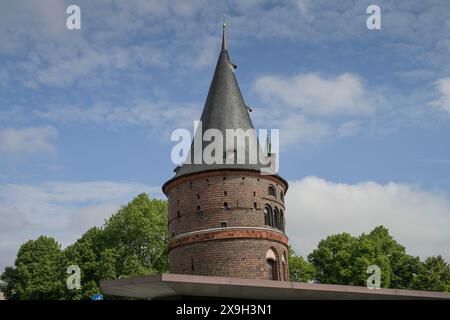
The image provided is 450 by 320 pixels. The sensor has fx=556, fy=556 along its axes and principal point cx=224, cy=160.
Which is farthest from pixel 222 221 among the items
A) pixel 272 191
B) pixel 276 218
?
pixel 272 191

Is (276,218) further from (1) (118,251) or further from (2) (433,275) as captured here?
(2) (433,275)

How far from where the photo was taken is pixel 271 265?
2997 centimetres

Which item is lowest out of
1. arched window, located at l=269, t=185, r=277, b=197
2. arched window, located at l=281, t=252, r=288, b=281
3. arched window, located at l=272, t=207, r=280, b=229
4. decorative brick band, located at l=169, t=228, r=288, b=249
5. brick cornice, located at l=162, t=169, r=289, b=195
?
arched window, located at l=281, t=252, r=288, b=281

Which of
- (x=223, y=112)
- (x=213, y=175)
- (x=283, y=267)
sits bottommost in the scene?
(x=283, y=267)

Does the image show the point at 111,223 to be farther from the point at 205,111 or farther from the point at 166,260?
the point at 205,111

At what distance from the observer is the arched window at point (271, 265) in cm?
2950

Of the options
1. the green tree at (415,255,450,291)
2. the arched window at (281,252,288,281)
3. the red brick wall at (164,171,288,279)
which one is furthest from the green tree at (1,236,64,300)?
the green tree at (415,255,450,291)

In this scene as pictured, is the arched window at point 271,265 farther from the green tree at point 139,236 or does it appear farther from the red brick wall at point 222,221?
the green tree at point 139,236

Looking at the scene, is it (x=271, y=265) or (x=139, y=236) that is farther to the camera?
(x=139, y=236)

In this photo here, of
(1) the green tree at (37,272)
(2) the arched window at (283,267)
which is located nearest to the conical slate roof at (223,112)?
(2) the arched window at (283,267)

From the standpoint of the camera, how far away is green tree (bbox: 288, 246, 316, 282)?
174 feet

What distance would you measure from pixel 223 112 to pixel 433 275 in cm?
2917

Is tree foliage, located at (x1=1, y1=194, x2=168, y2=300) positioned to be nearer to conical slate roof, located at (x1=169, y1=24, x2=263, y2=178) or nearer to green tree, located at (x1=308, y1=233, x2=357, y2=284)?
conical slate roof, located at (x1=169, y1=24, x2=263, y2=178)
